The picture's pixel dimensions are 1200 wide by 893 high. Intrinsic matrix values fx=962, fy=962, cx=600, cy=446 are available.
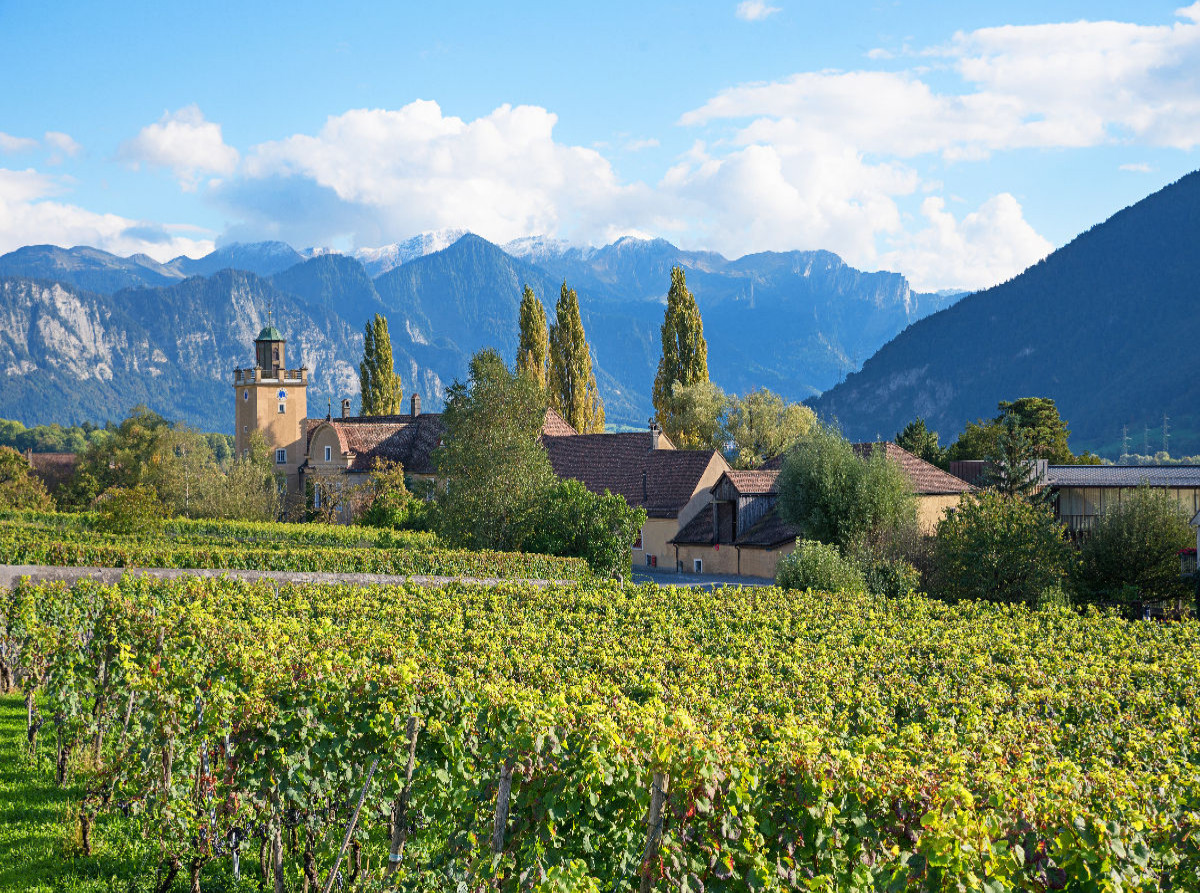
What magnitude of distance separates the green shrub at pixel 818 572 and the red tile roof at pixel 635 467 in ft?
66.4

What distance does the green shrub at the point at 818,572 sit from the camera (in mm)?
27578

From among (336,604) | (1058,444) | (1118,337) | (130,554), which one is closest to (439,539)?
(130,554)

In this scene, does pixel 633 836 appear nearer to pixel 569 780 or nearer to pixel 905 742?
pixel 569 780

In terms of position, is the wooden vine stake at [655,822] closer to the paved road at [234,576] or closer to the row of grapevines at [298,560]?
the paved road at [234,576]

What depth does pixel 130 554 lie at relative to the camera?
23.9m

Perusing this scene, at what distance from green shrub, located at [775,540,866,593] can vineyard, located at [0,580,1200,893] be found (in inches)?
520

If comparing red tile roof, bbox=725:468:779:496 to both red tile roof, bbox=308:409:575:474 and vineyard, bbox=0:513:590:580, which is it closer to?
red tile roof, bbox=308:409:575:474

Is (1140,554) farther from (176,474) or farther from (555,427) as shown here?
(176,474)

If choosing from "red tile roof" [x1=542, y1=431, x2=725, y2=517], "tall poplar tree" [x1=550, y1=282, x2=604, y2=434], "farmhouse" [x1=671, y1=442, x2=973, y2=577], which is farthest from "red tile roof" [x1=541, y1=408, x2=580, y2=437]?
"farmhouse" [x1=671, y1=442, x2=973, y2=577]

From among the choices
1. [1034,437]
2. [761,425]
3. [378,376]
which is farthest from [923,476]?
[378,376]

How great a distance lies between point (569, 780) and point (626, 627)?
23.9 ft

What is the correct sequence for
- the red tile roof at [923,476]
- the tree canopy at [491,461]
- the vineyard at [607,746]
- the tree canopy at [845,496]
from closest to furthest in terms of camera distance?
the vineyard at [607,746] → the tree canopy at [491,461] → the tree canopy at [845,496] → the red tile roof at [923,476]

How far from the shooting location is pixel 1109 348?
17712 centimetres

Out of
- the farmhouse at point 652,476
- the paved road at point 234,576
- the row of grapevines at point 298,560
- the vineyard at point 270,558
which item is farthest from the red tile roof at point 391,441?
the paved road at point 234,576
